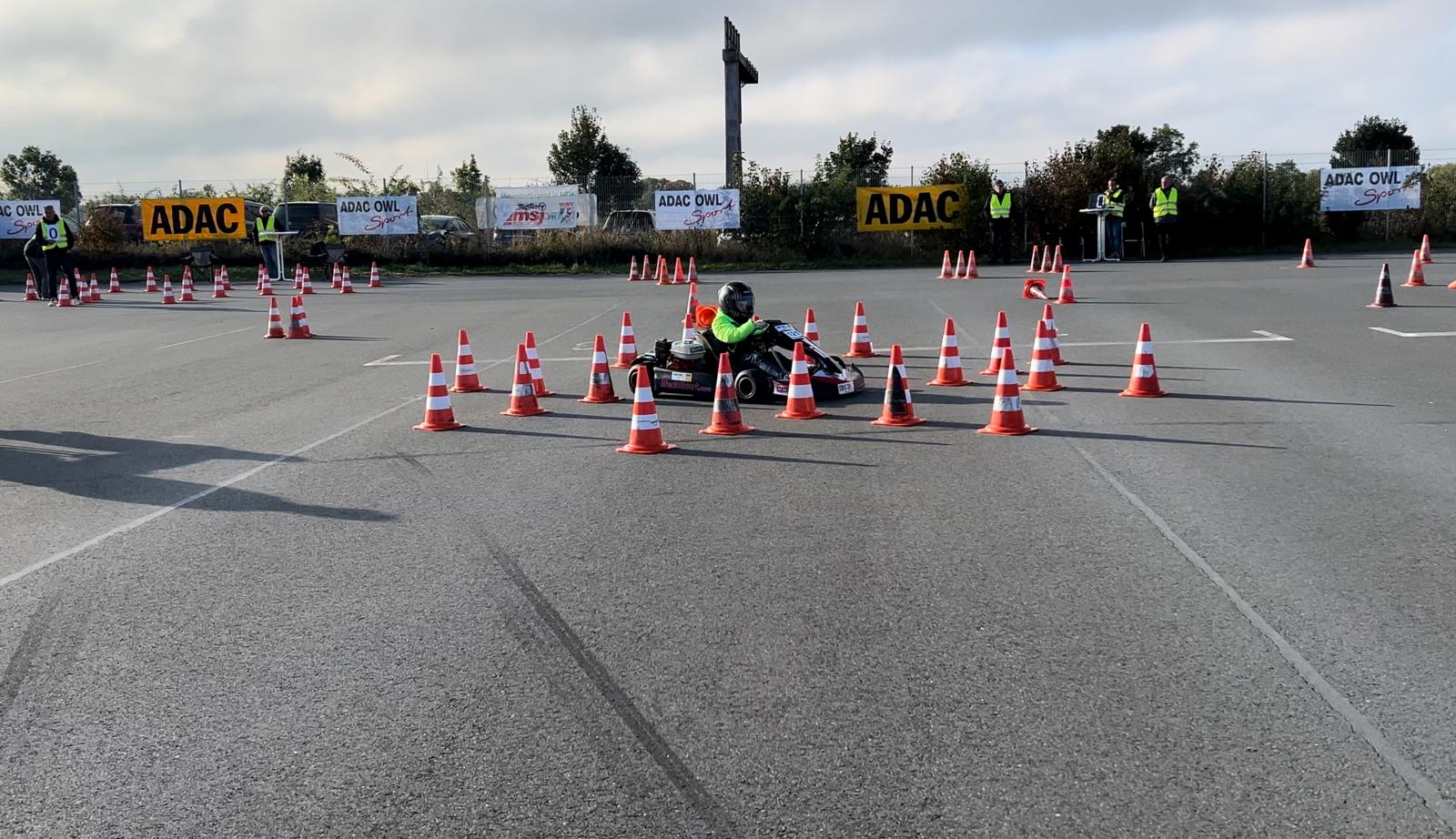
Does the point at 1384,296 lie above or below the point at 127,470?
above

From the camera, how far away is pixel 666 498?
26.6 feet

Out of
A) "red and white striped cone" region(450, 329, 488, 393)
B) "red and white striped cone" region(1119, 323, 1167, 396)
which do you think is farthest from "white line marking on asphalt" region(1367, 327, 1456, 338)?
"red and white striped cone" region(450, 329, 488, 393)

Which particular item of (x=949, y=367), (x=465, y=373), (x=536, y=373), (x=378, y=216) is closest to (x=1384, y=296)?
(x=949, y=367)

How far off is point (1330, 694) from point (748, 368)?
8002 millimetres

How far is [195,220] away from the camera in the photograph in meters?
38.6

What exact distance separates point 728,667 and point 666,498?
3.17 meters

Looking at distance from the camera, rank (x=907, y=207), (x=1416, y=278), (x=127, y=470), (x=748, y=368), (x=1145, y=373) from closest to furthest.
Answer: (x=127, y=470), (x=1145, y=373), (x=748, y=368), (x=1416, y=278), (x=907, y=207)

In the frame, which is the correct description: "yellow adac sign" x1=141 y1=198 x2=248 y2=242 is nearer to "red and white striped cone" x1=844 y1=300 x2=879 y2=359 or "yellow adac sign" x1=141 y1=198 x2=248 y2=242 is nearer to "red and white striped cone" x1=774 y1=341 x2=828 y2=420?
"red and white striped cone" x1=844 y1=300 x2=879 y2=359

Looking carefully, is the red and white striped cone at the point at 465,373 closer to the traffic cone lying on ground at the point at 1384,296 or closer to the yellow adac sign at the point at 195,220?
the traffic cone lying on ground at the point at 1384,296

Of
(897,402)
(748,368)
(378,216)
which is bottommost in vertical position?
(897,402)

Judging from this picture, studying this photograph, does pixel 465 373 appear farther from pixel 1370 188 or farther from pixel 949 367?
pixel 1370 188

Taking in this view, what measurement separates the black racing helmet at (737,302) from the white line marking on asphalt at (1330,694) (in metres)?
5.79

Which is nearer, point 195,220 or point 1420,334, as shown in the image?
point 1420,334

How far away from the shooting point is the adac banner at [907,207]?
3694cm
